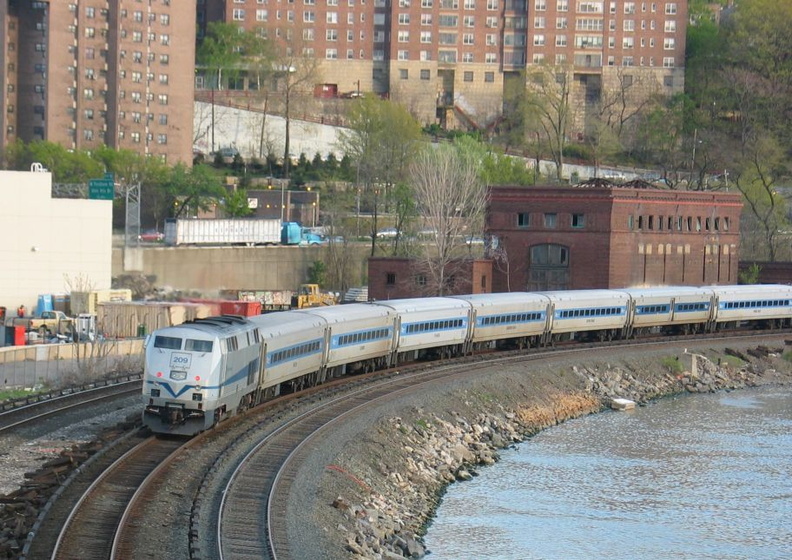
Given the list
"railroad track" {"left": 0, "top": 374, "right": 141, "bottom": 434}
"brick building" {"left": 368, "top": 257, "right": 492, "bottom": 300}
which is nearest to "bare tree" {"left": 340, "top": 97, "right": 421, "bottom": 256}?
"brick building" {"left": 368, "top": 257, "right": 492, "bottom": 300}

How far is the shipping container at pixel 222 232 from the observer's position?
93.2 m

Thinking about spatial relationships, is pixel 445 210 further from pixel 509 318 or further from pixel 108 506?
pixel 108 506

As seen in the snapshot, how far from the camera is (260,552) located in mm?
27062

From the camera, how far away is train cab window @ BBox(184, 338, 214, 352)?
3616 cm

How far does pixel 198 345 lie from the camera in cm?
3619

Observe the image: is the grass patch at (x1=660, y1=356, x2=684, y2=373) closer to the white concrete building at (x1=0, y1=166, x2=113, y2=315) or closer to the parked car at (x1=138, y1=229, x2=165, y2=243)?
the white concrete building at (x1=0, y1=166, x2=113, y2=315)

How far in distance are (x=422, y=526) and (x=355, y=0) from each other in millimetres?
116910

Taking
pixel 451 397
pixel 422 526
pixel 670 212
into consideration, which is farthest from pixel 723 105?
pixel 422 526

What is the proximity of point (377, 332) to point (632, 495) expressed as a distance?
1434 centimetres

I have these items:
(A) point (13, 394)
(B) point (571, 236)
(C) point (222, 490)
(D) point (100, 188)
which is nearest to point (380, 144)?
(D) point (100, 188)

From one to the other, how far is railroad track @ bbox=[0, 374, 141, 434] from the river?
11.9m

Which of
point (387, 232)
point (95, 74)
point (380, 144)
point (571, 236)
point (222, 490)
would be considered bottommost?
point (222, 490)

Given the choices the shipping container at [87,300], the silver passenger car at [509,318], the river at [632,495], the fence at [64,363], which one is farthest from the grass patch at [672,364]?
the shipping container at [87,300]

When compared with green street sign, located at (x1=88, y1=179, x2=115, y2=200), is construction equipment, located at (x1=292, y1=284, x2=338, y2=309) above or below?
below
